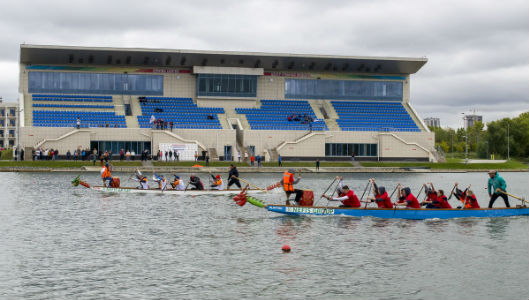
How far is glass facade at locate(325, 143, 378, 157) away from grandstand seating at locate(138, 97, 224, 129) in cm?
1614

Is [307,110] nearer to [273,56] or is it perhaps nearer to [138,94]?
[273,56]

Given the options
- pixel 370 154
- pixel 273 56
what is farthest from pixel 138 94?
pixel 370 154

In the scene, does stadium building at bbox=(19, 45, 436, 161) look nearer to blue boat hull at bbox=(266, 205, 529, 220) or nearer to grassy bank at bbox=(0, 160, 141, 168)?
grassy bank at bbox=(0, 160, 141, 168)

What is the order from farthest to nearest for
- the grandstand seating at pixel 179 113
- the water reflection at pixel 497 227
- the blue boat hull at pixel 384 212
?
the grandstand seating at pixel 179 113, the blue boat hull at pixel 384 212, the water reflection at pixel 497 227

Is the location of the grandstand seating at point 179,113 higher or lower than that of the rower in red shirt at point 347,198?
higher

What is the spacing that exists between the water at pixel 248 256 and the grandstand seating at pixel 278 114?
167 feet

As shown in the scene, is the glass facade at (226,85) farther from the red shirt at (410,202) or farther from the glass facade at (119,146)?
the red shirt at (410,202)

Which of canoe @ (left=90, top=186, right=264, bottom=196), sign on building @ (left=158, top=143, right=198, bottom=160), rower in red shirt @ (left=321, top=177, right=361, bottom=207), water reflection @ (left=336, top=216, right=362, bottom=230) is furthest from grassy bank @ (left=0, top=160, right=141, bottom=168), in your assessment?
rower in red shirt @ (left=321, top=177, right=361, bottom=207)

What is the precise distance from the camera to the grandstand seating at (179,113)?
82688 mm

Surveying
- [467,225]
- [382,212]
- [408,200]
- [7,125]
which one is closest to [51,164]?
[382,212]

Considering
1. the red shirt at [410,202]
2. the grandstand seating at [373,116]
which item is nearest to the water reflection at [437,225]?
the red shirt at [410,202]

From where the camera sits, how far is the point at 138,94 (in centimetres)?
9062

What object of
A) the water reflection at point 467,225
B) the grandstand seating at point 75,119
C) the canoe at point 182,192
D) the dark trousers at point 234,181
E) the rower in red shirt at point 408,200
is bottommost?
the water reflection at point 467,225

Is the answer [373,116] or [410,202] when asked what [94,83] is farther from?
[410,202]
